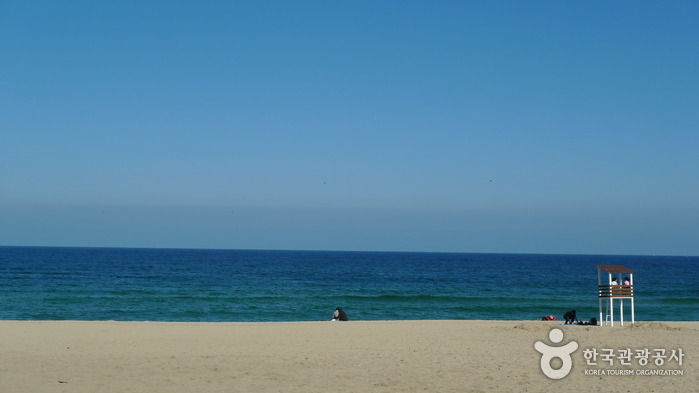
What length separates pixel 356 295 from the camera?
47.2 metres

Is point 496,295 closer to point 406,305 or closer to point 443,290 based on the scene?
point 443,290

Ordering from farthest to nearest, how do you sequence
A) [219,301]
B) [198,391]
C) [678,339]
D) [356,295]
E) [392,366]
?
[356,295], [219,301], [678,339], [392,366], [198,391]

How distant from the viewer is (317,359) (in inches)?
564

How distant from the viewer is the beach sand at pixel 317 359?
37.6 feet

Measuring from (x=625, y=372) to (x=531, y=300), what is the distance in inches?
1277

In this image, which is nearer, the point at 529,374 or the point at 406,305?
the point at 529,374

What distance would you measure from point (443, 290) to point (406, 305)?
503 inches

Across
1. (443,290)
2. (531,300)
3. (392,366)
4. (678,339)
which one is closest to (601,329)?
(678,339)

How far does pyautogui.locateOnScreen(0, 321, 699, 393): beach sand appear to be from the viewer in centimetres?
1145

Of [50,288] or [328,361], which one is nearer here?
[328,361]

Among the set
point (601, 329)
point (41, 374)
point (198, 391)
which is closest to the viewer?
point (198, 391)

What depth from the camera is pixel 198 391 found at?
11.0 m

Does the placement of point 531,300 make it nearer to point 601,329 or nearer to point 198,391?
point 601,329

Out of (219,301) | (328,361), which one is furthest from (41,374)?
(219,301)
